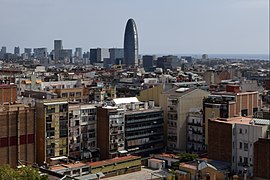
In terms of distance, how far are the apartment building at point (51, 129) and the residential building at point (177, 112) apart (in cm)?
406

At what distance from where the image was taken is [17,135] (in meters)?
13.2

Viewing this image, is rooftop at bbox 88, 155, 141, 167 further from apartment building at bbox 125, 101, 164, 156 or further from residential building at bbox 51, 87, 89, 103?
residential building at bbox 51, 87, 89, 103

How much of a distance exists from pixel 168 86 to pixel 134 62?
47.8 m

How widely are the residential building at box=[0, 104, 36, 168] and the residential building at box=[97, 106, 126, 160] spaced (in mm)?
2283

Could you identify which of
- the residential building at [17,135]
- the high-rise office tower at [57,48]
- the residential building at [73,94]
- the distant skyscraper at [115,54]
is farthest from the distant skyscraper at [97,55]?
the residential building at [17,135]

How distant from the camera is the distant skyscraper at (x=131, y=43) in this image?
216 feet

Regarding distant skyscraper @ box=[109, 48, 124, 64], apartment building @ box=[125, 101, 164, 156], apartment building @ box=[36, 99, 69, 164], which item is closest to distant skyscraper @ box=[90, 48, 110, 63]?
distant skyscraper @ box=[109, 48, 124, 64]

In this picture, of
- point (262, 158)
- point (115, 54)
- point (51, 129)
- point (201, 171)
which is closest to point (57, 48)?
point (115, 54)

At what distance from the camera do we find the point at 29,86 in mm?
21688

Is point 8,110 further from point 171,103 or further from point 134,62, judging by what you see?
point 134,62

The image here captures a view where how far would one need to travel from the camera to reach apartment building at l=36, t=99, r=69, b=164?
1365cm

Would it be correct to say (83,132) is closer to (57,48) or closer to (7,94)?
(7,94)

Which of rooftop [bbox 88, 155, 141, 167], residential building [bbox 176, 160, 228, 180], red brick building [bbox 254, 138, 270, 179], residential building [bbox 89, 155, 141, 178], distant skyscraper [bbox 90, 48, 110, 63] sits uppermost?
distant skyscraper [bbox 90, 48, 110, 63]

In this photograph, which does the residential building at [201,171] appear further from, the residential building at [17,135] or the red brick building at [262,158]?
the residential building at [17,135]
